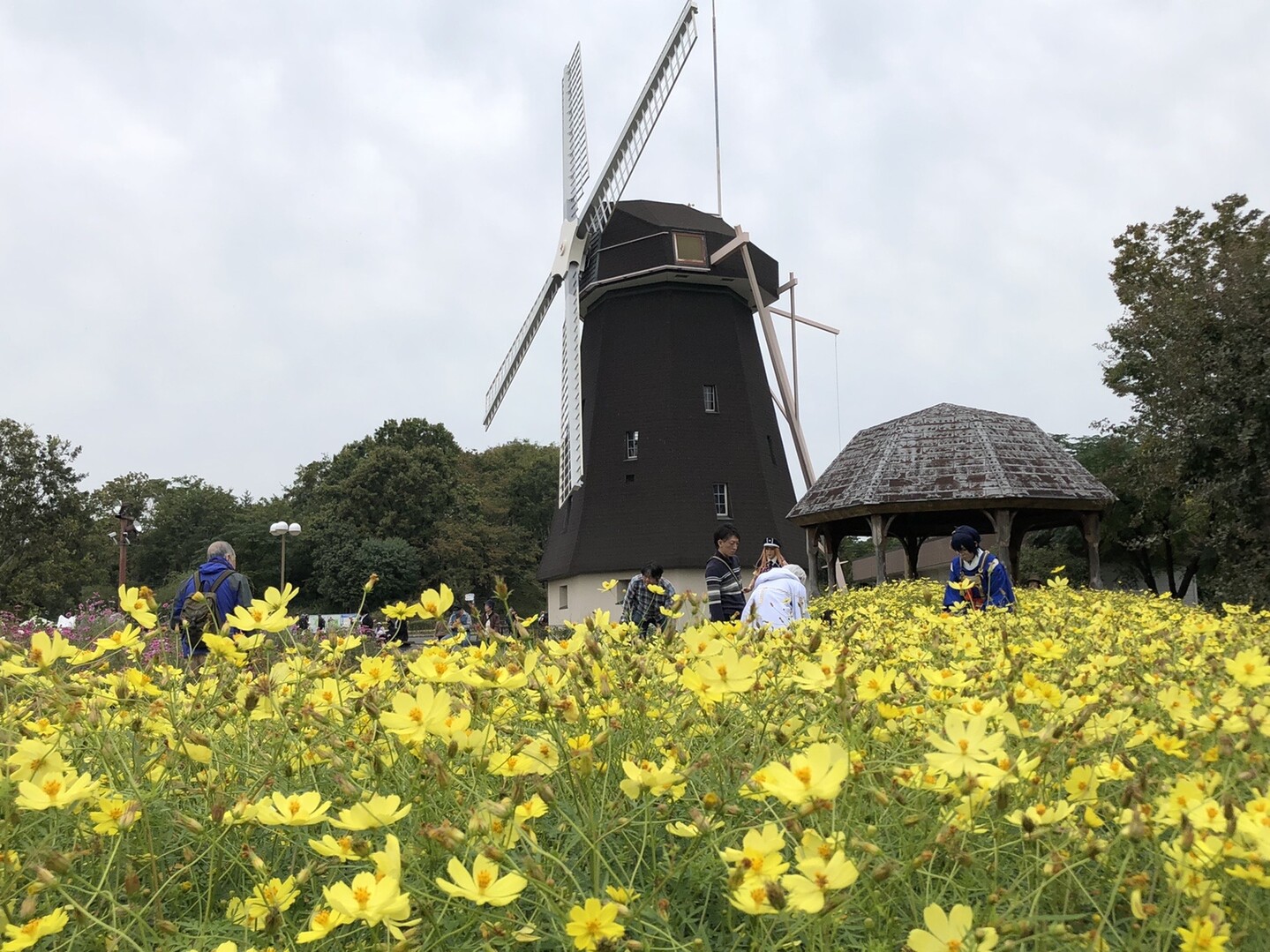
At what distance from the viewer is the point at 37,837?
68.2 inches

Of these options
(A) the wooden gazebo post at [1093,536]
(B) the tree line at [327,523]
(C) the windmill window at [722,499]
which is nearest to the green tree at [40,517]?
(B) the tree line at [327,523]

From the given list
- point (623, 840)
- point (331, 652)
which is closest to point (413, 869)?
point (623, 840)

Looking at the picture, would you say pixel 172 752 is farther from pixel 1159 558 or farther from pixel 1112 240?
pixel 1159 558

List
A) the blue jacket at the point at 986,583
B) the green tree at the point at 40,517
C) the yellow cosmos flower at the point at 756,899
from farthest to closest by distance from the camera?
1. the green tree at the point at 40,517
2. the blue jacket at the point at 986,583
3. the yellow cosmos flower at the point at 756,899

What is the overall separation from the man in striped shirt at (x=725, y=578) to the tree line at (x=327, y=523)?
2315 cm

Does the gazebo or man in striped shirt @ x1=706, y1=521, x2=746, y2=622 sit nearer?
man in striped shirt @ x1=706, y1=521, x2=746, y2=622

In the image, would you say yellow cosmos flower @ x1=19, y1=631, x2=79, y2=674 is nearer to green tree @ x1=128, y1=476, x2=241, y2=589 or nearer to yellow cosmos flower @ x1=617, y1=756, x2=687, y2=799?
yellow cosmos flower @ x1=617, y1=756, x2=687, y2=799

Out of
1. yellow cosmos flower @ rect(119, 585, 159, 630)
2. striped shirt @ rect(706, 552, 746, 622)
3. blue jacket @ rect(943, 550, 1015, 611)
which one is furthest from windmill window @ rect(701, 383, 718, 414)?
yellow cosmos flower @ rect(119, 585, 159, 630)

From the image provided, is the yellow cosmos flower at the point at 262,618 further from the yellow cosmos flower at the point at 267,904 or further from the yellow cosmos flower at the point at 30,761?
the yellow cosmos flower at the point at 267,904

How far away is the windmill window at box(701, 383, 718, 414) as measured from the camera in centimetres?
2353

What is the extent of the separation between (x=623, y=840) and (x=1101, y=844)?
710 mm

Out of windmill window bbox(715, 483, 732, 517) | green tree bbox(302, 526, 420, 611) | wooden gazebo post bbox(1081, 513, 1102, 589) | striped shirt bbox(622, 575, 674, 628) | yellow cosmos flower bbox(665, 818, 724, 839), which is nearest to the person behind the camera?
yellow cosmos flower bbox(665, 818, 724, 839)

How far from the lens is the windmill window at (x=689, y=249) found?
23.0 meters

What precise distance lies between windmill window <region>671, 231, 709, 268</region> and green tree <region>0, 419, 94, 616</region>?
21.7 m
